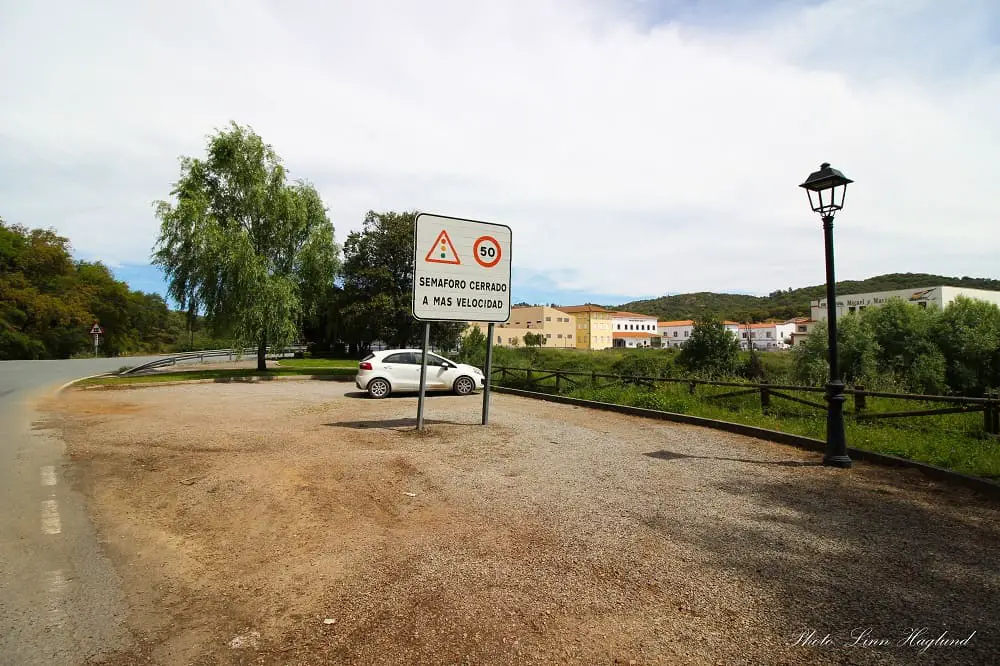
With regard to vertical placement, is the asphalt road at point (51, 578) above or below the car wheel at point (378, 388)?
below

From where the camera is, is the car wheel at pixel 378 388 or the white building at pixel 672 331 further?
the white building at pixel 672 331

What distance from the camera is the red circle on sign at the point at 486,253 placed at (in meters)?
10.7

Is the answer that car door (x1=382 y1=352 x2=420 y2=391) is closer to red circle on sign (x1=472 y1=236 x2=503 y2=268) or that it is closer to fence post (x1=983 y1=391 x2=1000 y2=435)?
red circle on sign (x1=472 y1=236 x2=503 y2=268)

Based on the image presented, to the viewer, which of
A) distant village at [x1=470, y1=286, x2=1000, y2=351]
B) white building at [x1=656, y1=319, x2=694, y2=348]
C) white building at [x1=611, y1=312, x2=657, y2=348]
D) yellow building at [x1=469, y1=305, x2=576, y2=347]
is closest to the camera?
distant village at [x1=470, y1=286, x2=1000, y2=351]

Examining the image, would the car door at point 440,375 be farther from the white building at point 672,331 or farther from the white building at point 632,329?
the white building at point 632,329

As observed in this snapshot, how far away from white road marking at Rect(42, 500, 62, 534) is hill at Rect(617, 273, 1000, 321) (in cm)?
9913

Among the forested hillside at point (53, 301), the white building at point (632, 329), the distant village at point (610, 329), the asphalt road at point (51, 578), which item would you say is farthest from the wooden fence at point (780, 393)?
the white building at point (632, 329)

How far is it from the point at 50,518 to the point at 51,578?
165 centimetres

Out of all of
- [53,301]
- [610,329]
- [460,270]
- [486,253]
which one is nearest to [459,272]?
[460,270]

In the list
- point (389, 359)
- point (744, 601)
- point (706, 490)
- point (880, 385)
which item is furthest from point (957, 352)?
point (744, 601)

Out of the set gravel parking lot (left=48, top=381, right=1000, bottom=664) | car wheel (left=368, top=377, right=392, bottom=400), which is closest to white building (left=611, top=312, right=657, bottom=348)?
car wheel (left=368, top=377, right=392, bottom=400)

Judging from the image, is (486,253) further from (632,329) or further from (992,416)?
(632,329)

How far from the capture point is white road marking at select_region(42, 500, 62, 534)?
4.79 metres

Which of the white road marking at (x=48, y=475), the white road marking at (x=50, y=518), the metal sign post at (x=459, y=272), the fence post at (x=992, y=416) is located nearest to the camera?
the white road marking at (x=50, y=518)
